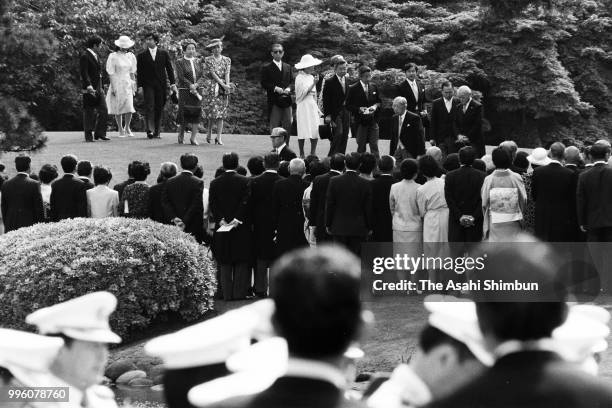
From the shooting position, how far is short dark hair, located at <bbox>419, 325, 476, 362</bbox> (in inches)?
143

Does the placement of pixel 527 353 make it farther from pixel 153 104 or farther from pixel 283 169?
pixel 153 104

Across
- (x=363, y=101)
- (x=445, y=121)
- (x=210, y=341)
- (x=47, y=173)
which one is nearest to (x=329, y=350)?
(x=210, y=341)

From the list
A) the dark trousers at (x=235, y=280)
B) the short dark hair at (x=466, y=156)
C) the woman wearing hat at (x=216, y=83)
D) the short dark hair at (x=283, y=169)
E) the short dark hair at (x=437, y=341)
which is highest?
the woman wearing hat at (x=216, y=83)

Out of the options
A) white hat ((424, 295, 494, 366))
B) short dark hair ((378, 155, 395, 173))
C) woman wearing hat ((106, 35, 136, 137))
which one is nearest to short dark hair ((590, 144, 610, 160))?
short dark hair ((378, 155, 395, 173))

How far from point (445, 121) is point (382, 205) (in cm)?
425

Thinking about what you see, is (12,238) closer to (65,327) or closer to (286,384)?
(65,327)

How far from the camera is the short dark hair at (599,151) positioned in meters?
11.8

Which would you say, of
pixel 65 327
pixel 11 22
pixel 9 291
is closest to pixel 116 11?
pixel 11 22

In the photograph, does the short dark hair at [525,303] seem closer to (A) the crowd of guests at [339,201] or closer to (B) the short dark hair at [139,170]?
(A) the crowd of guests at [339,201]

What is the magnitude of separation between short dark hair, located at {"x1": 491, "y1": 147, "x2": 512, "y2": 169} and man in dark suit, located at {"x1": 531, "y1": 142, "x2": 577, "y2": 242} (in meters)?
0.63

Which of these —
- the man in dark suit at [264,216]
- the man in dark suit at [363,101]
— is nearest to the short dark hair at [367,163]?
the man in dark suit at [264,216]

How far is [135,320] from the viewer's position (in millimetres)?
11578

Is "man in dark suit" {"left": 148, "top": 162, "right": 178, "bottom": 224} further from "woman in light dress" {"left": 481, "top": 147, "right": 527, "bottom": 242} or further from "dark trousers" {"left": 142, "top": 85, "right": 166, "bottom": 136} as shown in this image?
"dark trousers" {"left": 142, "top": 85, "right": 166, "bottom": 136}

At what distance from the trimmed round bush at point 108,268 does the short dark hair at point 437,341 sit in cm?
793
